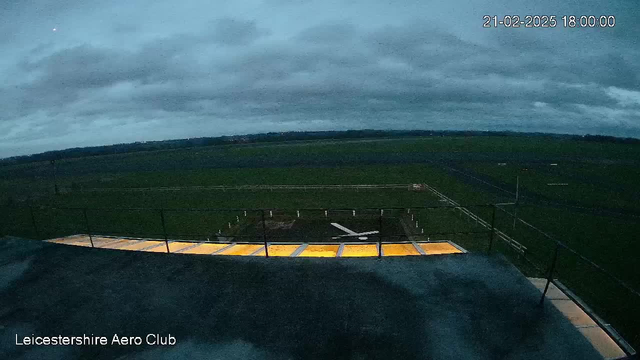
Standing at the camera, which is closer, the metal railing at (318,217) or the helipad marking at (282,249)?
the helipad marking at (282,249)

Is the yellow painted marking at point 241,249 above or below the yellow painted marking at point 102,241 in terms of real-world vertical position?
above

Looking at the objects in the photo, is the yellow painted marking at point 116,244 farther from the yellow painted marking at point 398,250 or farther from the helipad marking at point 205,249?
the yellow painted marking at point 398,250

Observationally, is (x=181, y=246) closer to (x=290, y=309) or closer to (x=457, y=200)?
(x=290, y=309)

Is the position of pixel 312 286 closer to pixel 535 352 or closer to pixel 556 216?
pixel 535 352

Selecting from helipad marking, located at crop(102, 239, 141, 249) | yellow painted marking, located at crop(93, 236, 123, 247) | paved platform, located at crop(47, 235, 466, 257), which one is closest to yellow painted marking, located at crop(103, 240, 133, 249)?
helipad marking, located at crop(102, 239, 141, 249)

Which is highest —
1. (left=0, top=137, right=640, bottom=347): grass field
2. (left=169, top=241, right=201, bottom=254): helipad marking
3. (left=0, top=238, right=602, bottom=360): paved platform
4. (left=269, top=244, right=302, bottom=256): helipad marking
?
(left=0, top=238, right=602, bottom=360): paved platform

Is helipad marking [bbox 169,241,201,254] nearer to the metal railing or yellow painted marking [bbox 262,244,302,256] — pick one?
yellow painted marking [bbox 262,244,302,256]

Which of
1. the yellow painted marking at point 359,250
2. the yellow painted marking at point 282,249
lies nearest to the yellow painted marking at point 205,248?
the yellow painted marking at point 282,249
